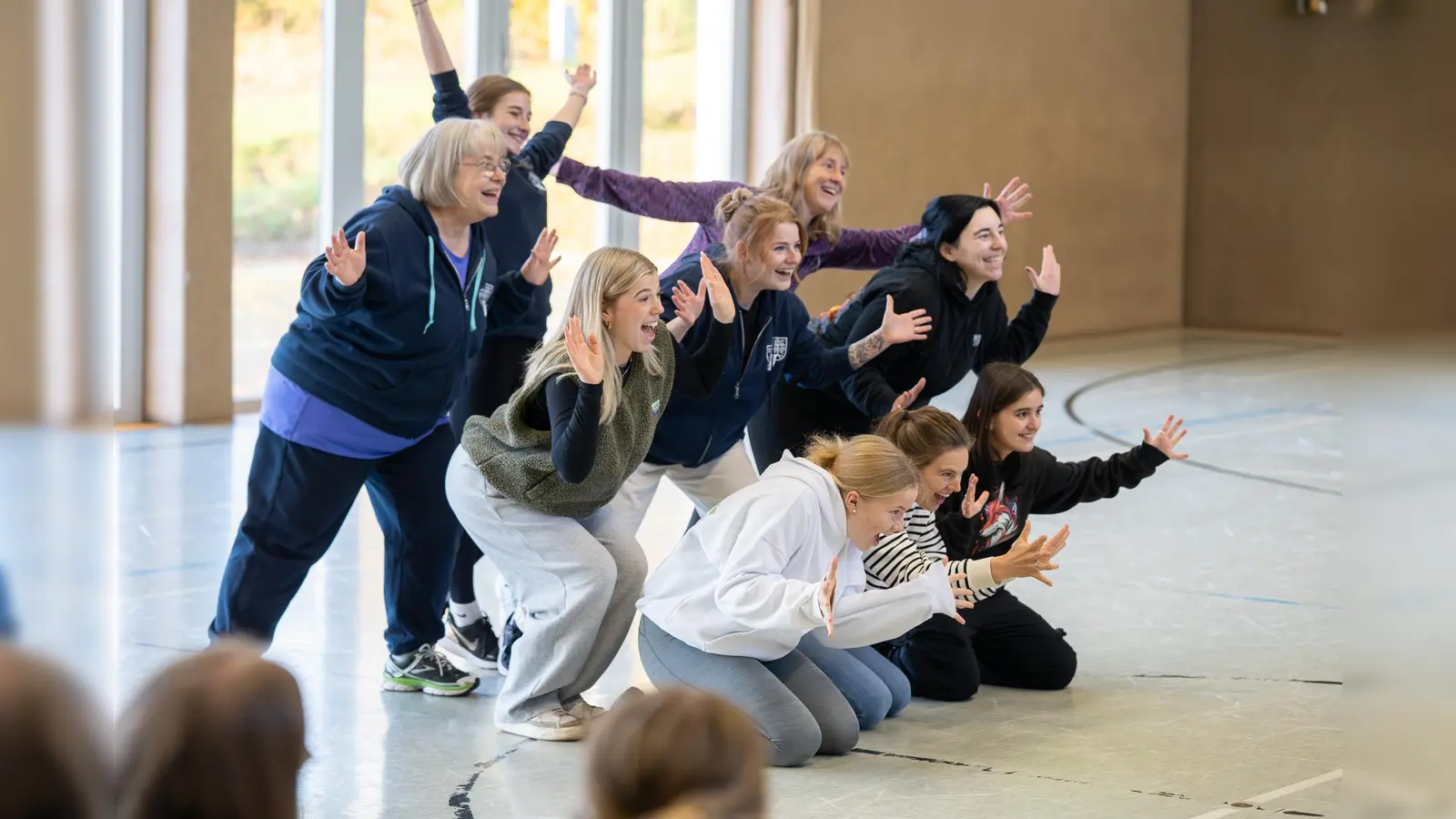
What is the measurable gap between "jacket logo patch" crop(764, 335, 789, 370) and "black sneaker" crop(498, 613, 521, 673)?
82 cm

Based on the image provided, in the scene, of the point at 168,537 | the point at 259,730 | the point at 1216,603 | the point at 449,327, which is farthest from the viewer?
the point at 168,537

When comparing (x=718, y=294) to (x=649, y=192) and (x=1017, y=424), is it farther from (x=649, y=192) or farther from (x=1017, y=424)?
(x=649, y=192)

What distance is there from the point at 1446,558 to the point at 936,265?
3.35m

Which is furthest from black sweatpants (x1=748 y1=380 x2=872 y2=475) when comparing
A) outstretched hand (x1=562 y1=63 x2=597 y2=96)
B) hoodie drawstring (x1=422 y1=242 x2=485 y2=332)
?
outstretched hand (x1=562 y1=63 x2=597 y2=96)

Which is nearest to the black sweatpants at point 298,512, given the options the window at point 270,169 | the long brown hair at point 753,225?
the long brown hair at point 753,225

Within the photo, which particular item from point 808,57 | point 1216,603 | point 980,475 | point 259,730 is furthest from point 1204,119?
point 259,730

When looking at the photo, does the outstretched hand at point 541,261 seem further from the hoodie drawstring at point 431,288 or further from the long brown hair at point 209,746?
the long brown hair at point 209,746

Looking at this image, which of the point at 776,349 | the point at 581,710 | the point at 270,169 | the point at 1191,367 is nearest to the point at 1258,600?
the point at 776,349

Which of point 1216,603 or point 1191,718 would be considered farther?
point 1216,603

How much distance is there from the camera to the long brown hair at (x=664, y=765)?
3.65 feet

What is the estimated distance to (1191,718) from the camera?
3275 millimetres

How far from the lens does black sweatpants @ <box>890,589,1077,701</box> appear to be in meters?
3.42

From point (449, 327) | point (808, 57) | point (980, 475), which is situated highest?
point (808, 57)

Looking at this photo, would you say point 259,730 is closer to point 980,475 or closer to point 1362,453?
point 1362,453
